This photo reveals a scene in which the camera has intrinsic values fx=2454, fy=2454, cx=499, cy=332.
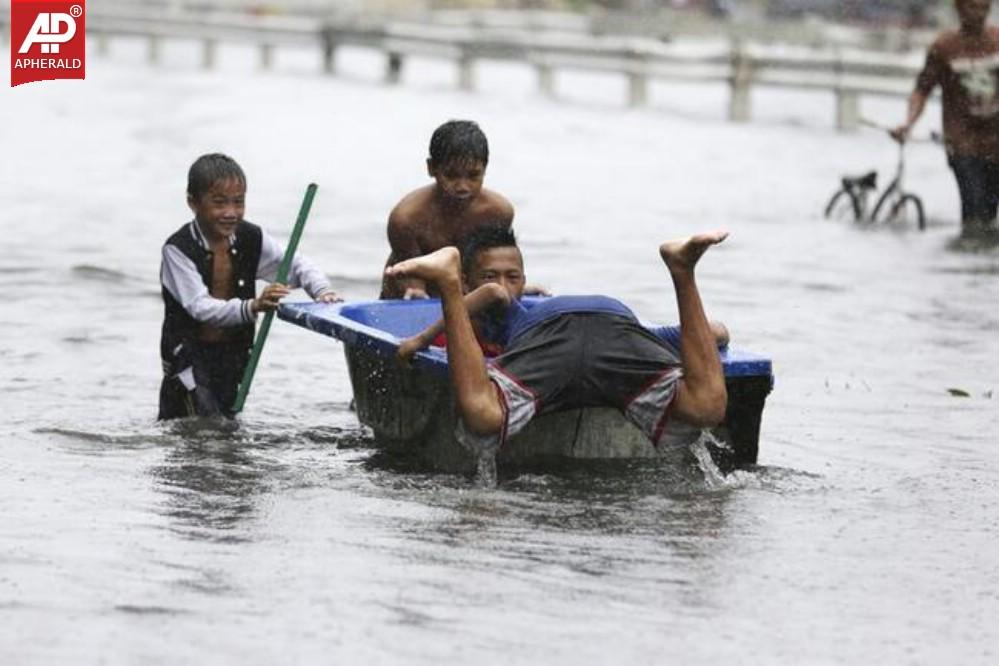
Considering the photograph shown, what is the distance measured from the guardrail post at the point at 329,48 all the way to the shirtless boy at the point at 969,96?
1122 inches

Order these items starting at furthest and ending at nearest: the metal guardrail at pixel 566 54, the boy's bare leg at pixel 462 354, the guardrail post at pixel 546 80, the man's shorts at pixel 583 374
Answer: the guardrail post at pixel 546 80, the metal guardrail at pixel 566 54, the man's shorts at pixel 583 374, the boy's bare leg at pixel 462 354

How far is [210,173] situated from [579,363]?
1981 millimetres

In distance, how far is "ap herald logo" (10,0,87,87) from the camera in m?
33.3

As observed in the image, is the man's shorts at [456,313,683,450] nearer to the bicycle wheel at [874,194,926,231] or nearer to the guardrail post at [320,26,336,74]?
the bicycle wheel at [874,194,926,231]

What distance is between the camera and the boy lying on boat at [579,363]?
814 centimetres

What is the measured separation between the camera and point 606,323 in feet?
27.6

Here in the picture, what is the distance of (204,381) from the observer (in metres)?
A: 9.85

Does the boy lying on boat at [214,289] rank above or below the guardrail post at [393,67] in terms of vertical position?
below

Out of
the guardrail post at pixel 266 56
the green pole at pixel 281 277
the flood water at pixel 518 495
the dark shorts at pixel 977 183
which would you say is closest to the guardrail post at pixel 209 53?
the guardrail post at pixel 266 56

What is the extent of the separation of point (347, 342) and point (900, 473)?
7.03 ft

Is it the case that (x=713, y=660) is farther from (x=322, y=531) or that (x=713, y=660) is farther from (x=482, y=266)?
(x=482, y=266)

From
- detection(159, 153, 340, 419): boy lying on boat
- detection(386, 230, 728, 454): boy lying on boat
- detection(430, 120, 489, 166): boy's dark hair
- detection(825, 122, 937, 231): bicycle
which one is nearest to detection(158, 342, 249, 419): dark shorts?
detection(159, 153, 340, 419): boy lying on boat

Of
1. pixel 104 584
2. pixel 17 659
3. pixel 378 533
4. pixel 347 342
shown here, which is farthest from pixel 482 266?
pixel 17 659

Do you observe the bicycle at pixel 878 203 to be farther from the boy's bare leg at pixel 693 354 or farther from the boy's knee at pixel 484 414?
the boy's knee at pixel 484 414
